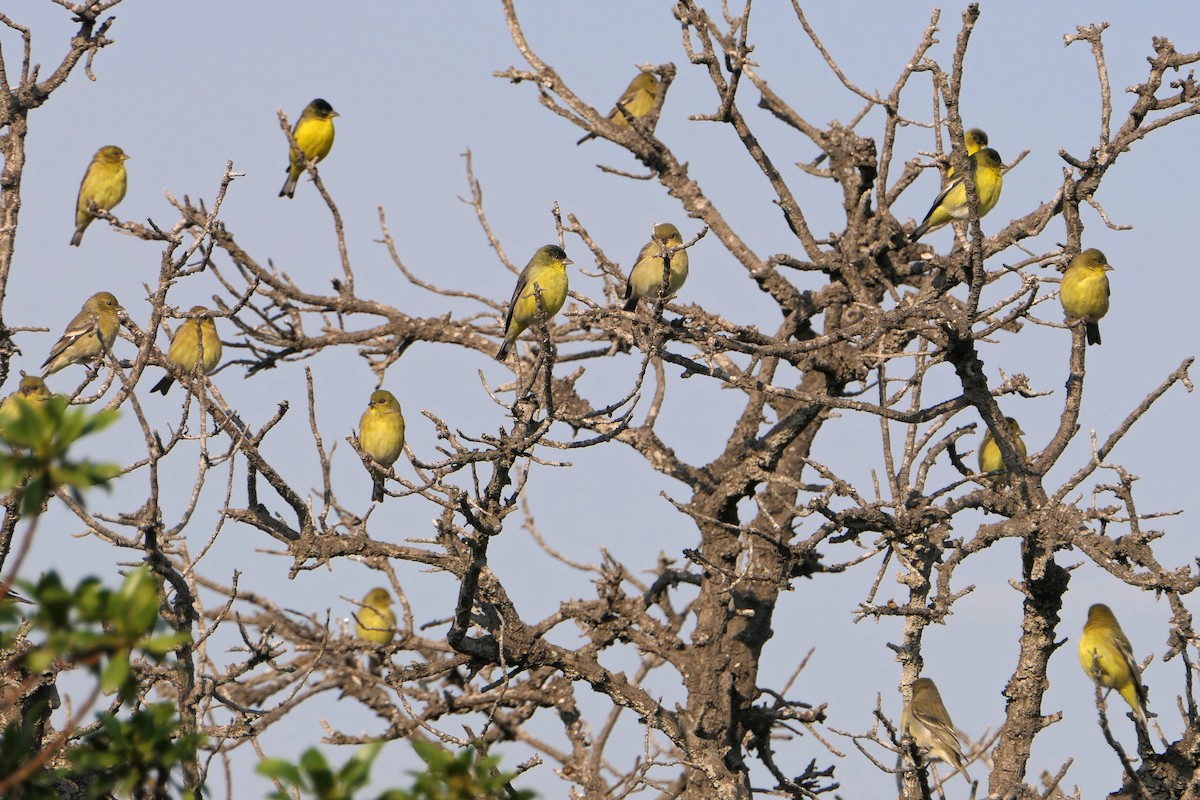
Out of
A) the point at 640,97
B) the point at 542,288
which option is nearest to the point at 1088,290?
the point at 542,288

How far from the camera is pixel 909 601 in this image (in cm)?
643

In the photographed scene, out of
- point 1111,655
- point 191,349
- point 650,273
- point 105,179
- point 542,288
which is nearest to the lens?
point 542,288

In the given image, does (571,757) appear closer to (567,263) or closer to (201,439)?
(567,263)

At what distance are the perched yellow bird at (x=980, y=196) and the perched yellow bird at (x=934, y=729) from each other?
313cm

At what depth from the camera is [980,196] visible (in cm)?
1028

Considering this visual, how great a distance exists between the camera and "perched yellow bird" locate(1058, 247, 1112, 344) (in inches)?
352

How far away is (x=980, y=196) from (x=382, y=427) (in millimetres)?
4696

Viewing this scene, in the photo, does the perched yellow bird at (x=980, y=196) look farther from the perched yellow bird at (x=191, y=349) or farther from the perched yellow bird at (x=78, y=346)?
the perched yellow bird at (x=78, y=346)

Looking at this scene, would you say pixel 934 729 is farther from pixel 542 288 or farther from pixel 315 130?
pixel 315 130

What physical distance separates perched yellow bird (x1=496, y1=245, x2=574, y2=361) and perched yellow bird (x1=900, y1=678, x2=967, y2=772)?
3.59 meters

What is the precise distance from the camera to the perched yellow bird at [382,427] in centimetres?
1016

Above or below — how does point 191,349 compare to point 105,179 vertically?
below

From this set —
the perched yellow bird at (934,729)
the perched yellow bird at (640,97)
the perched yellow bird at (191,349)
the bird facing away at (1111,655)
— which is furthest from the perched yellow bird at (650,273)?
the perched yellow bird at (640,97)

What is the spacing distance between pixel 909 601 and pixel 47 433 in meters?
4.87
